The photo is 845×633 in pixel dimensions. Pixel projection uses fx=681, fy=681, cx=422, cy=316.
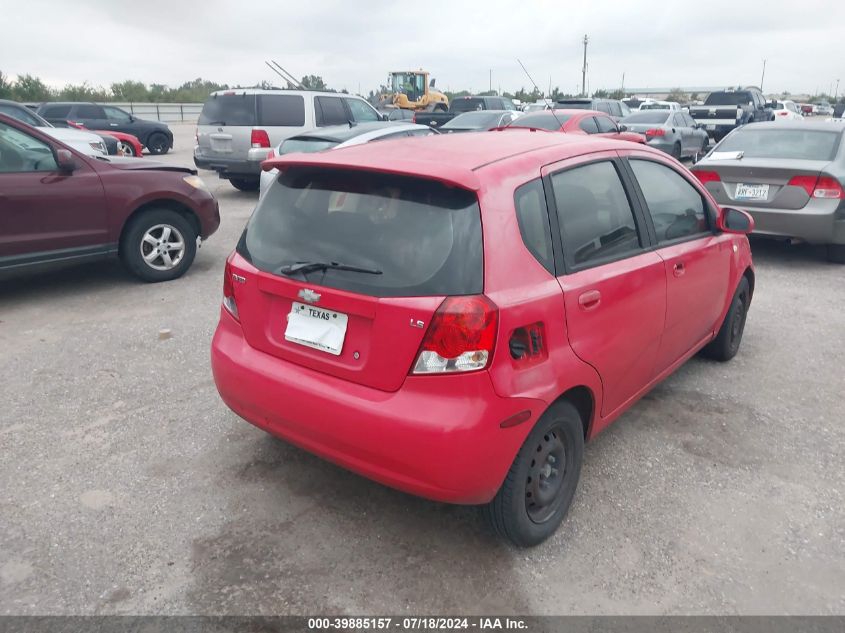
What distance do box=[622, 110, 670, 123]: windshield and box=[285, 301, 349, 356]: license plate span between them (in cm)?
1648

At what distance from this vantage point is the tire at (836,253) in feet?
25.7

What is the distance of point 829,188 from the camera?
286 inches

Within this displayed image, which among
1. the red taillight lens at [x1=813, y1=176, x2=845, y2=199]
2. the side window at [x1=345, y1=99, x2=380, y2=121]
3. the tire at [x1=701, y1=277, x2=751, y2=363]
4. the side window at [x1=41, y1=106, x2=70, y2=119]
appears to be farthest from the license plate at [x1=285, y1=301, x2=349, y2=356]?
the side window at [x1=41, y1=106, x2=70, y2=119]

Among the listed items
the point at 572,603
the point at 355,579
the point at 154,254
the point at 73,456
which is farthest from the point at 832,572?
the point at 154,254

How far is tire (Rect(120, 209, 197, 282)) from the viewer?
669 centimetres

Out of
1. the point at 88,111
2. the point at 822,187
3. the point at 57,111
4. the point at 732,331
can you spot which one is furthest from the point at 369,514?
the point at 57,111

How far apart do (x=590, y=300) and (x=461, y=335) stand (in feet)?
2.47

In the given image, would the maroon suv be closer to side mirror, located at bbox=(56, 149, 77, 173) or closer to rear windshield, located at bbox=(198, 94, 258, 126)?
side mirror, located at bbox=(56, 149, 77, 173)

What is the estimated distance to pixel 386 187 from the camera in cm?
278

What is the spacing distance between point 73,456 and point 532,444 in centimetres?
249

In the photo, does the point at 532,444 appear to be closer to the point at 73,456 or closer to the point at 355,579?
the point at 355,579

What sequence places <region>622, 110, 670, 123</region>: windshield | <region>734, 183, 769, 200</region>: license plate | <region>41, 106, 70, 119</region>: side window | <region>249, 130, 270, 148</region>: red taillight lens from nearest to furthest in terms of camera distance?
<region>734, 183, 769, 200</region>: license plate, <region>249, 130, 270, 148</region>: red taillight lens, <region>622, 110, 670, 123</region>: windshield, <region>41, 106, 70, 119</region>: side window

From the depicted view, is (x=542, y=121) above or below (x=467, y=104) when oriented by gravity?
below

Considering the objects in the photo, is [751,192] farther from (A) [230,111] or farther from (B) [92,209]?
(A) [230,111]
